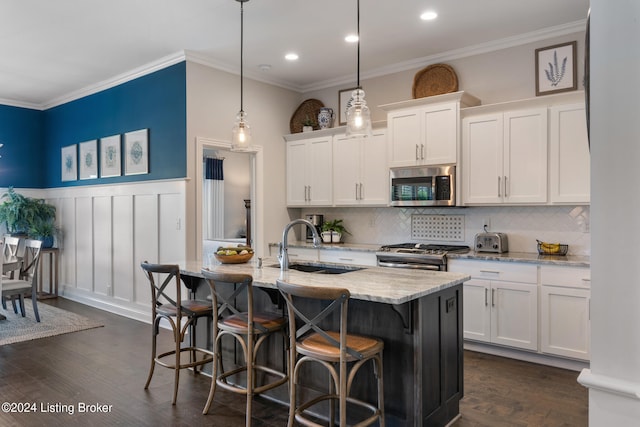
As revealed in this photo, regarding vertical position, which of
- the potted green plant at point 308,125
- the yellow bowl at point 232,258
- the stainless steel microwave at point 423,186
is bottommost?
the yellow bowl at point 232,258

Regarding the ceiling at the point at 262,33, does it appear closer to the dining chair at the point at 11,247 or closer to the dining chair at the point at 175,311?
the dining chair at the point at 11,247

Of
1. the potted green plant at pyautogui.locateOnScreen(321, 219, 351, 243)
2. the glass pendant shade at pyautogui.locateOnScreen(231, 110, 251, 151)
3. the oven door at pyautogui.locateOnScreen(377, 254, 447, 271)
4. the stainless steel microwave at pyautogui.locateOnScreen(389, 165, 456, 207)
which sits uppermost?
the glass pendant shade at pyautogui.locateOnScreen(231, 110, 251, 151)

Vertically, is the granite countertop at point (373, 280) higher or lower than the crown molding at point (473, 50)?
lower

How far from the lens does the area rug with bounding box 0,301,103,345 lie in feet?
15.4

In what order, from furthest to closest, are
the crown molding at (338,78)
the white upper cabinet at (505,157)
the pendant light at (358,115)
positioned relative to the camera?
the crown molding at (338,78) → the white upper cabinet at (505,157) → the pendant light at (358,115)

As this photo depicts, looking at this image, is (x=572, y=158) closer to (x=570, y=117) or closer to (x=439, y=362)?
(x=570, y=117)

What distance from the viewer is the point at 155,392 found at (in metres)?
3.30

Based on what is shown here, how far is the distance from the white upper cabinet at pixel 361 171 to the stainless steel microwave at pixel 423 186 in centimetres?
23

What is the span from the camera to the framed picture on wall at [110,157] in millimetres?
5777

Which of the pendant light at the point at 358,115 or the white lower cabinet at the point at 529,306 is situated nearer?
the pendant light at the point at 358,115

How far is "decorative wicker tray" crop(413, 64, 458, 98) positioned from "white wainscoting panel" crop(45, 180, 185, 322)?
2.80m

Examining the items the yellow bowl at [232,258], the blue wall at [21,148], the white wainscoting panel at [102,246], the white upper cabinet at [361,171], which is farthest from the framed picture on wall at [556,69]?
the blue wall at [21,148]

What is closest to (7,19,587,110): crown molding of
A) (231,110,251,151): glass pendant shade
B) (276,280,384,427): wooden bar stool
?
(231,110,251,151): glass pendant shade

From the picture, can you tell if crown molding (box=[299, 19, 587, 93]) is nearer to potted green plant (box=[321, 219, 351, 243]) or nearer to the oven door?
potted green plant (box=[321, 219, 351, 243])
